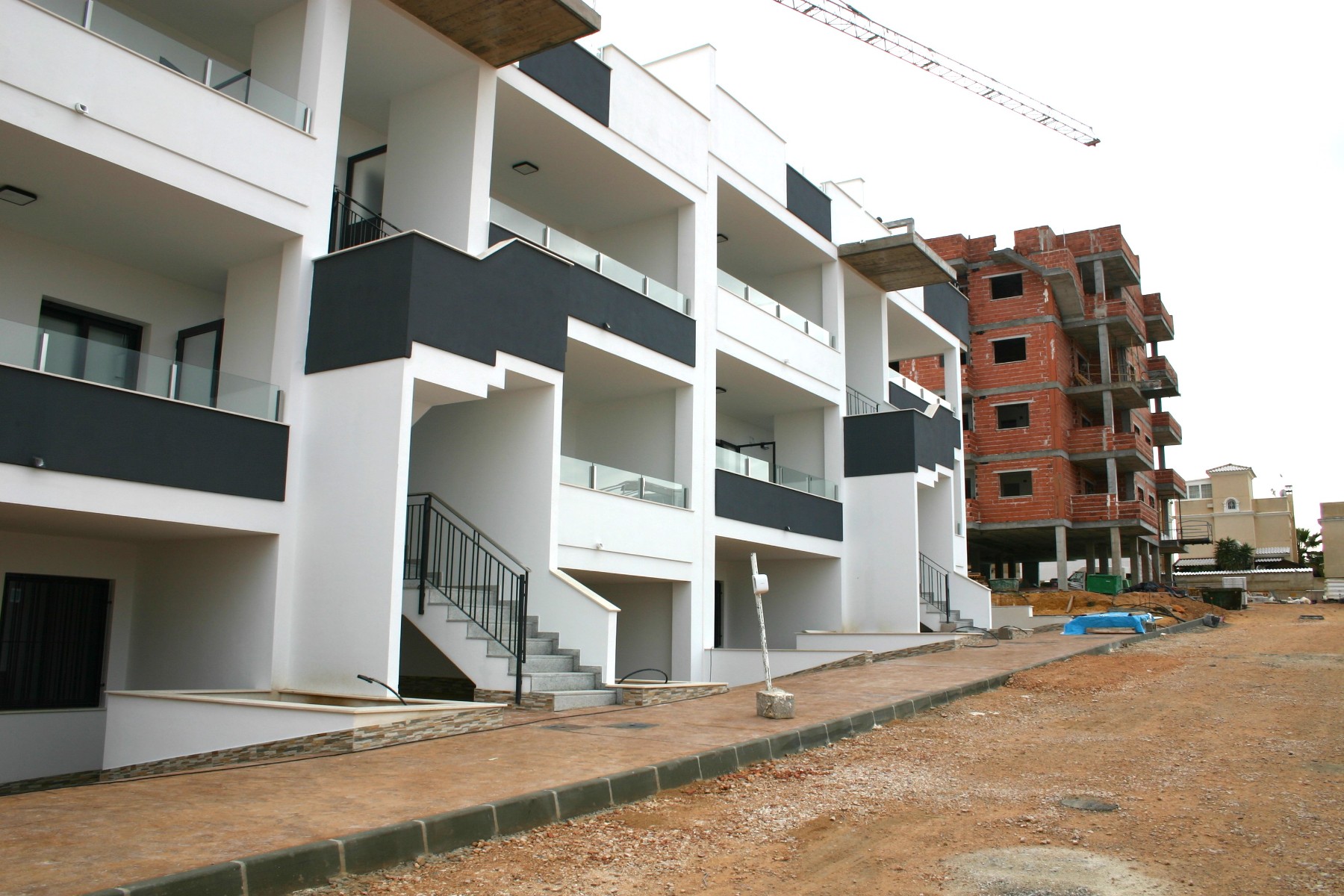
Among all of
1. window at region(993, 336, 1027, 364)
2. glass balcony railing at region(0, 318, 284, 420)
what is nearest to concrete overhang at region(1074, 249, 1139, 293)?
Answer: window at region(993, 336, 1027, 364)

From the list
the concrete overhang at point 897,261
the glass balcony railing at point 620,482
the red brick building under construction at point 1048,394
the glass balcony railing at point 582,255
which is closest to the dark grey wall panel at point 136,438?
the glass balcony railing at point 620,482

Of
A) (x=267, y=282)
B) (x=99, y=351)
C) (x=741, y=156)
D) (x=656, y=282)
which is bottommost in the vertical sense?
(x=99, y=351)

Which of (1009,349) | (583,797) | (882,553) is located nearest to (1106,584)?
(1009,349)

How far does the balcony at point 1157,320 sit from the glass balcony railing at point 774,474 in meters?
37.3

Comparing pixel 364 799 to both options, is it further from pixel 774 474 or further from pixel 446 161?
pixel 774 474

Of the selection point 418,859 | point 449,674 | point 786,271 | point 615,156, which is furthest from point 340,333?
point 786,271

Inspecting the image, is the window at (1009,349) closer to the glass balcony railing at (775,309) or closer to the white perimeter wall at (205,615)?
the glass balcony railing at (775,309)

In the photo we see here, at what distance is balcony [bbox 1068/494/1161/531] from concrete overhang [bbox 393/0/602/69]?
35102mm

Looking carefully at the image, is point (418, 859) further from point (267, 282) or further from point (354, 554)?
point (267, 282)

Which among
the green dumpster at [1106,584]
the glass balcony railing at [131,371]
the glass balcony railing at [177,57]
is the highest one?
the glass balcony railing at [177,57]

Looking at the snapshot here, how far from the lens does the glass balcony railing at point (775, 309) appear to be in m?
21.6

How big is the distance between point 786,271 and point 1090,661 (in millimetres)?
12445

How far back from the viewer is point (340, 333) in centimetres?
1291

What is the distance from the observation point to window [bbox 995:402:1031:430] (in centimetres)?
4362
